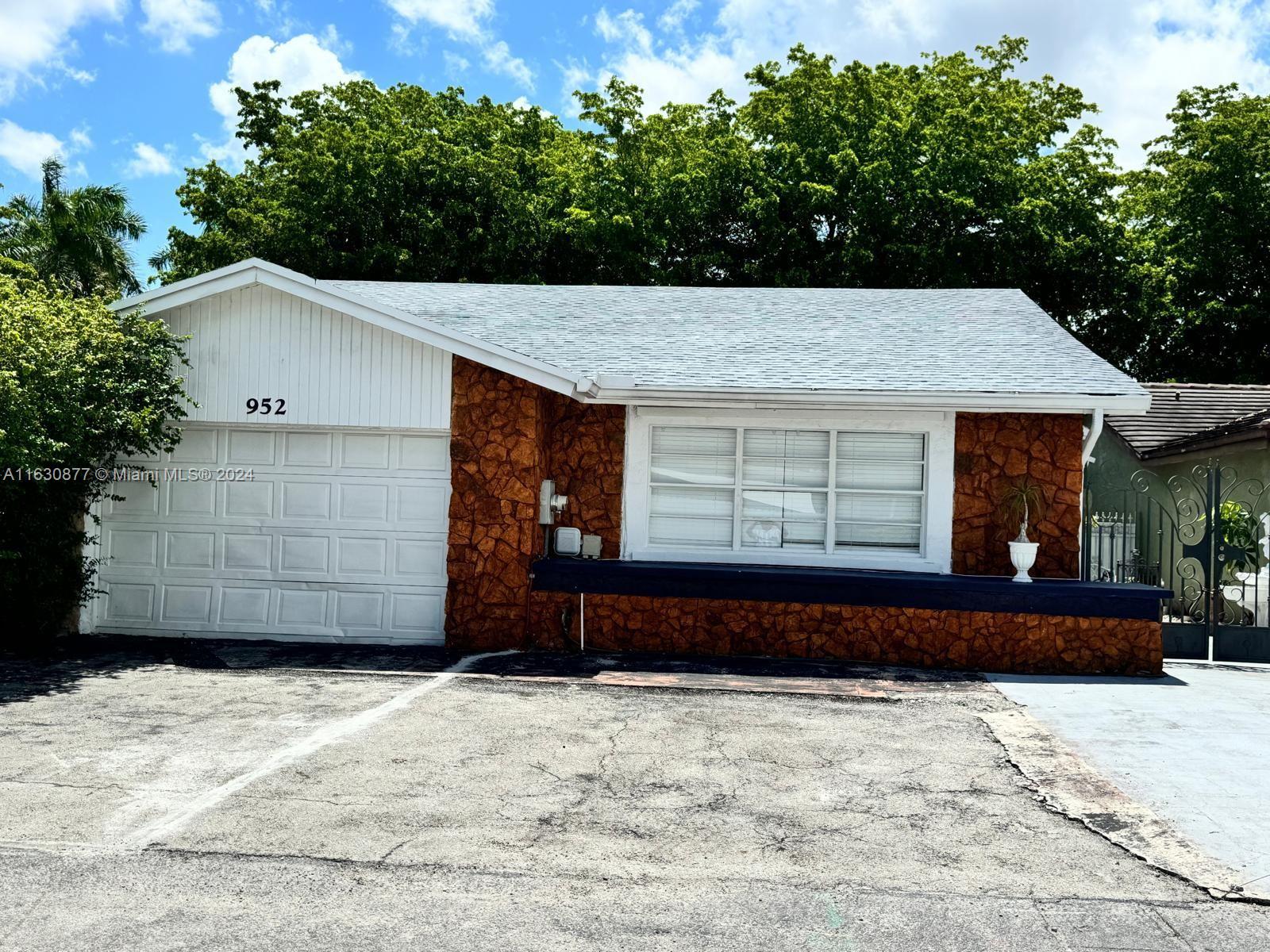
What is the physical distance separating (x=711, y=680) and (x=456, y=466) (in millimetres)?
3453

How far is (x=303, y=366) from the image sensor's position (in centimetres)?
1117

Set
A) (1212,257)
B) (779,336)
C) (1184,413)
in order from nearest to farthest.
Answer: (779,336) → (1184,413) → (1212,257)

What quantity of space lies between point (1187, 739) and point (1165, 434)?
462 inches

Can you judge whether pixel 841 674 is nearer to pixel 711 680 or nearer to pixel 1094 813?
pixel 711 680

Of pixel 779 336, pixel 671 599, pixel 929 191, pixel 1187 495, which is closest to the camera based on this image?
pixel 671 599

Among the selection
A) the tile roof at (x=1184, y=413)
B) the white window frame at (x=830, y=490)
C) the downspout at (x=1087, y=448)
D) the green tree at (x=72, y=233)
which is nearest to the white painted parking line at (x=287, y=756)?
the white window frame at (x=830, y=490)

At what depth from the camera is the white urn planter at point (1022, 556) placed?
10.5 m

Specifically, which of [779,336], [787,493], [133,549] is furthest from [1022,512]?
[133,549]

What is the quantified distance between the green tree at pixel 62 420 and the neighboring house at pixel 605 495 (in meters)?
0.43

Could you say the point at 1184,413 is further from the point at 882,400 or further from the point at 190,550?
the point at 190,550

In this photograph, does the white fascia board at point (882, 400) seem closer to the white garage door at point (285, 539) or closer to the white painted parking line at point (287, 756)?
the white garage door at point (285, 539)

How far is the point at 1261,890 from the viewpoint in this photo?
477cm

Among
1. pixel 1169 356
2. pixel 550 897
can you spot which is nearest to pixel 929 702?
pixel 550 897

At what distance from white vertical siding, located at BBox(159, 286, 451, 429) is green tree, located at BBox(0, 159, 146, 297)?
74.3ft
